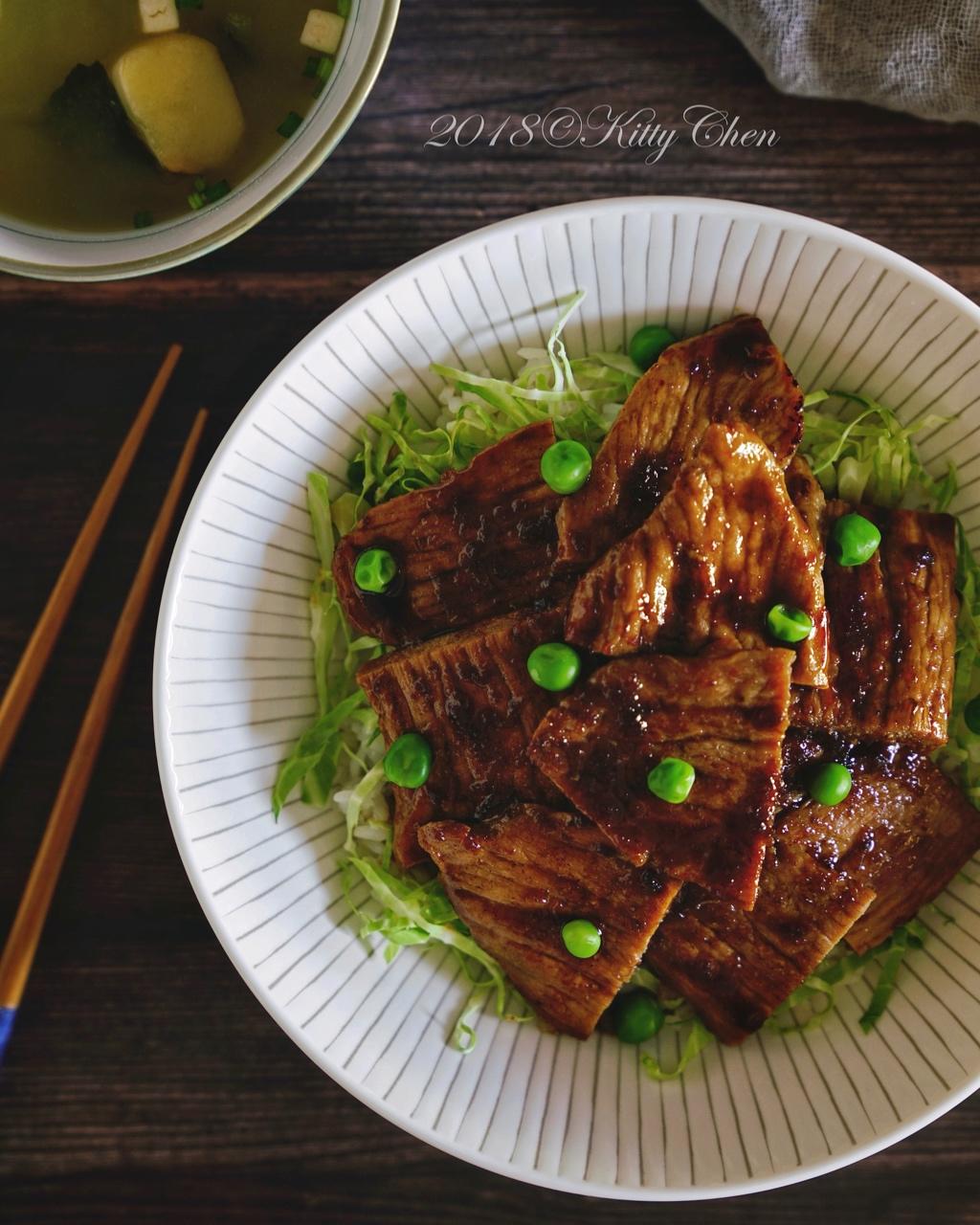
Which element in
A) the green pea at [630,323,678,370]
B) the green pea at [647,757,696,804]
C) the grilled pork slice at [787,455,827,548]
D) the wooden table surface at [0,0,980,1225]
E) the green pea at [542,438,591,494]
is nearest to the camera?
the green pea at [647,757,696,804]

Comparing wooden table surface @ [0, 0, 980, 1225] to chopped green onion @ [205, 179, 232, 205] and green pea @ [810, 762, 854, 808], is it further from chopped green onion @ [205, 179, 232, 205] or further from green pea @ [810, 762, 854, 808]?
green pea @ [810, 762, 854, 808]

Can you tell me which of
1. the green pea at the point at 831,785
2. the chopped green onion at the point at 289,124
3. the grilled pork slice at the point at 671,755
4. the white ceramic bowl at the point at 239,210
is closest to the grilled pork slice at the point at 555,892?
the grilled pork slice at the point at 671,755

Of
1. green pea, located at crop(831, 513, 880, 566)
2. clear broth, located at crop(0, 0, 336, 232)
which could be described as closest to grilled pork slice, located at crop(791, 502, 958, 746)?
green pea, located at crop(831, 513, 880, 566)

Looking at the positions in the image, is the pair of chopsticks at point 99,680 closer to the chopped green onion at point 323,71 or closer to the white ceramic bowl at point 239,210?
the white ceramic bowl at point 239,210

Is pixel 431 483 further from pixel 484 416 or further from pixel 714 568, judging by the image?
pixel 714 568

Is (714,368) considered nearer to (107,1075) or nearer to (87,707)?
(87,707)
